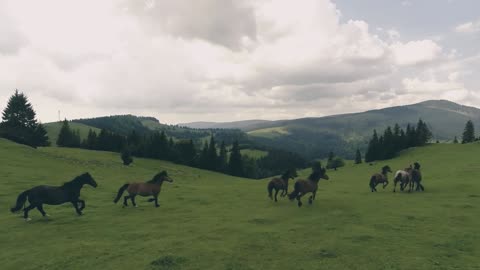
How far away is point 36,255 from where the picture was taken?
43.7 feet

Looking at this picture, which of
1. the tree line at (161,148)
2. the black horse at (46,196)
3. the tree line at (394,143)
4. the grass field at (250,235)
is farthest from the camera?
the tree line at (394,143)

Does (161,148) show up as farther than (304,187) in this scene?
Yes

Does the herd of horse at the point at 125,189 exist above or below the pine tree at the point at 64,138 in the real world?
below

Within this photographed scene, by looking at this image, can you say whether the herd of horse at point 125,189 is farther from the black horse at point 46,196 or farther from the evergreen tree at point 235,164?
the evergreen tree at point 235,164

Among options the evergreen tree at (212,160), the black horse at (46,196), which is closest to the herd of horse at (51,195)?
the black horse at (46,196)

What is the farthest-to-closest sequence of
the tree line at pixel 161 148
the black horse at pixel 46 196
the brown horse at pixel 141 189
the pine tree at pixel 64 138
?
the pine tree at pixel 64 138, the tree line at pixel 161 148, the brown horse at pixel 141 189, the black horse at pixel 46 196

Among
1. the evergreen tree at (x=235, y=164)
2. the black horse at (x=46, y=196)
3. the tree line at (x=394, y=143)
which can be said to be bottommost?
the evergreen tree at (x=235, y=164)

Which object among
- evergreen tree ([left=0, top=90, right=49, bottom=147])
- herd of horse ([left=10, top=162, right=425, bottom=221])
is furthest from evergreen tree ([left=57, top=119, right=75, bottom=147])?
herd of horse ([left=10, top=162, right=425, bottom=221])

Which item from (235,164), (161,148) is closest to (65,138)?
(161,148)

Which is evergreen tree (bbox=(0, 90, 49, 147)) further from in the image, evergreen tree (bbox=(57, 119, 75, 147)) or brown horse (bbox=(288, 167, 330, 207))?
brown horse (bbox=(288, 167, 330, 207))

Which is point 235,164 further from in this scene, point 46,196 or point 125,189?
point 46,196

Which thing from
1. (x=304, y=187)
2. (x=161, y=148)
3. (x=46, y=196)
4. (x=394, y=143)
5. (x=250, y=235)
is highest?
(x=394, y=143)

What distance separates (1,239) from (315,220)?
53.3 feet

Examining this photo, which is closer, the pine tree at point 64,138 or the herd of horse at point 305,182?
the herd of horse at point 305,182
